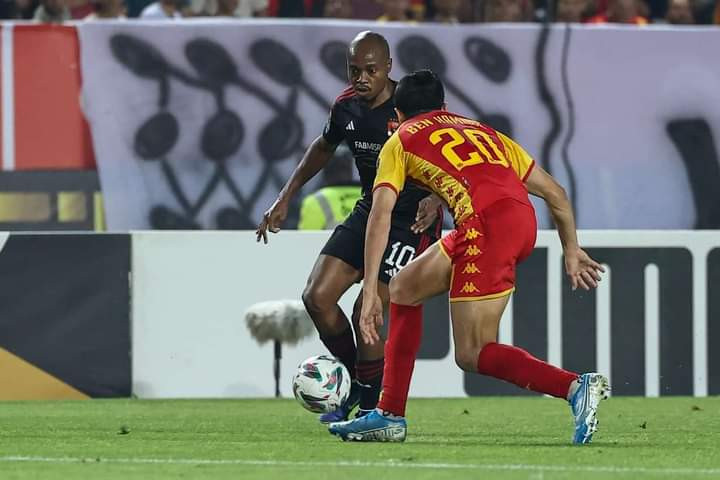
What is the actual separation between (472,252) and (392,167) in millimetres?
526

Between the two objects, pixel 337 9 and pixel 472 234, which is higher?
pixel 337 9

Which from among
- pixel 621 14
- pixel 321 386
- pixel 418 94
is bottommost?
pixel 321 386

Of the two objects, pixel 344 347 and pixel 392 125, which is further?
pixel 344 347

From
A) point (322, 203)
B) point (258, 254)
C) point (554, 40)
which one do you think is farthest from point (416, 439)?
point (554, 40)

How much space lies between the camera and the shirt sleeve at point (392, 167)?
8012 millimetres

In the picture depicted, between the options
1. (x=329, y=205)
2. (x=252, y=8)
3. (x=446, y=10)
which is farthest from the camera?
(x=252, y=8)

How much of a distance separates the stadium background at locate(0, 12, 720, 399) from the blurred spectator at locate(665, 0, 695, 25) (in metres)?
0.60

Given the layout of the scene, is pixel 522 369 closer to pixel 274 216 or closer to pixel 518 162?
pixel 518 162

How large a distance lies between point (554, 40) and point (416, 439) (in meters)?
7.36

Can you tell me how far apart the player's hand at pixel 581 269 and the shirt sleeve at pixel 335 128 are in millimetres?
1709

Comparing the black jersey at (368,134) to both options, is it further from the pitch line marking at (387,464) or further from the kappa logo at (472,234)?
the pitch line marking at (387,464)

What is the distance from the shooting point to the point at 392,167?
317 inches

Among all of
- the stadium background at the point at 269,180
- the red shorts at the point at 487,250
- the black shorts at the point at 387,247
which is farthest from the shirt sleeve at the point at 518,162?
the stadium background at the point at 269,180

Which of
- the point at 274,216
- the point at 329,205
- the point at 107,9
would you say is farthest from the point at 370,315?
the point at 107,9
